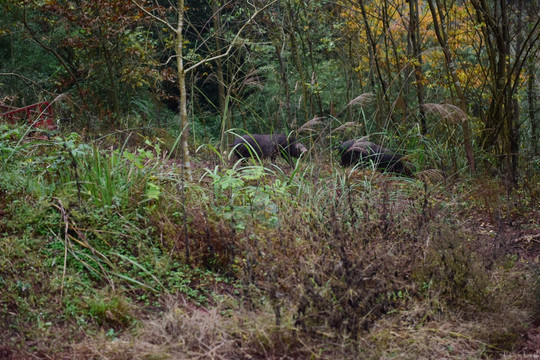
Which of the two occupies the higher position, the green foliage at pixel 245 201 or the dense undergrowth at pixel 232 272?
the green foliage at pixel 245 201

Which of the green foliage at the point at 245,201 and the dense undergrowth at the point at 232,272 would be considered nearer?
the dense undergrowth at the point at 232,272

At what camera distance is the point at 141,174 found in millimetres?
4324

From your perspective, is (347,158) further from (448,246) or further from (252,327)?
(252,327)

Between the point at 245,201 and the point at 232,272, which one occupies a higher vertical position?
the point at 245,201

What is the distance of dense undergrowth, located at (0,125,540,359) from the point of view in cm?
278

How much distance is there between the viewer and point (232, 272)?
12.1 feet

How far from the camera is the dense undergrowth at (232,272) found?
9.12ft

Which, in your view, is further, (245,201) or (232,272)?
(245,201)

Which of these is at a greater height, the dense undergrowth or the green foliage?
the green foliage

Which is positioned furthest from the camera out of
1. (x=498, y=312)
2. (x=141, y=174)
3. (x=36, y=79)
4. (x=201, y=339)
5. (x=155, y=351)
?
(x=36, y=79)

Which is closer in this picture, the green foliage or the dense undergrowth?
the dense undergrowth

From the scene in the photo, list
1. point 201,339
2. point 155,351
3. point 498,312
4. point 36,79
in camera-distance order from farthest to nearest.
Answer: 1. point 36,79
2. point 498,312
3. point 201,339
4. point 155,351

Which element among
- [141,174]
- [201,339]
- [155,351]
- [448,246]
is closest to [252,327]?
[201,339]

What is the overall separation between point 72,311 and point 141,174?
5.00ft
